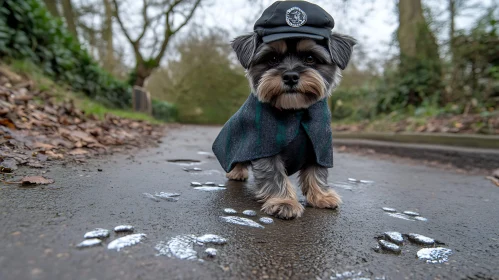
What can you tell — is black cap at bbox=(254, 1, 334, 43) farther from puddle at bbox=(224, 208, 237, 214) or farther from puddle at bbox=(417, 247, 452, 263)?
puddle at bbox=(417, 247, 452, 263)

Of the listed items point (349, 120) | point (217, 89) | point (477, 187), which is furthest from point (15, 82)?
point (217, 89)

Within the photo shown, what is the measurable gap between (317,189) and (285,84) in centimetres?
98

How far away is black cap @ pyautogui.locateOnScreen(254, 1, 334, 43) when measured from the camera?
9.12ft

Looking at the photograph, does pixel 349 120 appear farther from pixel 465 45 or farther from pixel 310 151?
pixel 310 151

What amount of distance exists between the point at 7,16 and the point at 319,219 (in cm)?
872

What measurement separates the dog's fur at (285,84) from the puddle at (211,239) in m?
0.88

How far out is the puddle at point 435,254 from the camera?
1.83 metres

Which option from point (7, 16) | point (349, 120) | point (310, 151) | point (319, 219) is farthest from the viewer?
point (349, 120)

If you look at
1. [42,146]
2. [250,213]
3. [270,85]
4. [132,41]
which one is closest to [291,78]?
[270,85]

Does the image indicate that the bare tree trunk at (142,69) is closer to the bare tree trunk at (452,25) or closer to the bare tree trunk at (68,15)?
the bare tree trunk at (68,15)

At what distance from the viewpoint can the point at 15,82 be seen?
6352 mm

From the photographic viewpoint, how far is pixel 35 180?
2607 mm

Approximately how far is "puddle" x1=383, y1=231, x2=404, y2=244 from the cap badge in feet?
5.68

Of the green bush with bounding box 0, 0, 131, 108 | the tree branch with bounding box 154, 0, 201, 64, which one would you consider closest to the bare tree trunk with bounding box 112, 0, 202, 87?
the tree branch with bounding box 154, 0, 201, 64
